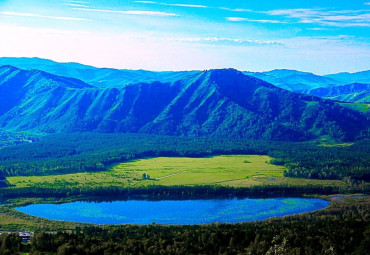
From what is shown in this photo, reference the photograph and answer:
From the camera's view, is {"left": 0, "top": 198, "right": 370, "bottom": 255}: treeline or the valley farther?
the valley

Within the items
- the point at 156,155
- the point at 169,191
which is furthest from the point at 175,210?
the point at 156,155

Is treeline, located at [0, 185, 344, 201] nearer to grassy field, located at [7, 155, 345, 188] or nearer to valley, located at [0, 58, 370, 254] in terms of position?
valley, located at [0, 58, 370, 254]

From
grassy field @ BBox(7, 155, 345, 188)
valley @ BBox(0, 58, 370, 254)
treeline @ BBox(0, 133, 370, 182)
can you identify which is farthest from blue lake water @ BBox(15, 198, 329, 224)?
treeline @ BBox(0, 133, 370, 182)

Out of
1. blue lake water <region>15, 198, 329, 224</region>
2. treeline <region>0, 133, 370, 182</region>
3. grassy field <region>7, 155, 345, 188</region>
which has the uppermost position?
treeline <region>0, 133, 370, 182</region>

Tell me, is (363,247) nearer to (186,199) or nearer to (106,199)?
(186,199)

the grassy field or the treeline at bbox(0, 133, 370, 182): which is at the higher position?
the treeline at bbox(0, 133, 370, 182)

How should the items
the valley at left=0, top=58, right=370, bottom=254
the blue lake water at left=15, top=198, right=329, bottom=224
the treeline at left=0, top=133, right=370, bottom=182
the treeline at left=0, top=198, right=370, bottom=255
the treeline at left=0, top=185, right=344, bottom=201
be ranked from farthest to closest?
the treeline at left=0, top=133, right=370, bottom=182 → the treeline at left=0, top=185, right=344, bottom=201 → the blue lake water at left=15, top=198, right=329, bottom=224 → the valley at left=0, top=58, right=370, bottom=254 → the treeline at left=0, top=198, right=370, bottom=255

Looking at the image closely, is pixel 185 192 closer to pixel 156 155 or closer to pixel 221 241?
pixel 221 241

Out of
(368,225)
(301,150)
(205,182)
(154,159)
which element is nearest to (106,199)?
(205,182)
